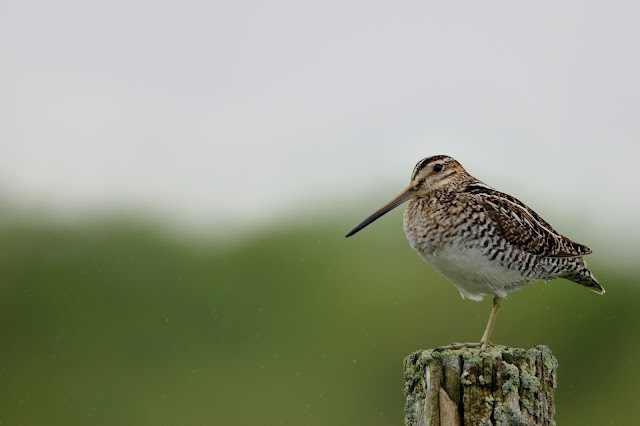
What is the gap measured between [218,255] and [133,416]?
2.78 m


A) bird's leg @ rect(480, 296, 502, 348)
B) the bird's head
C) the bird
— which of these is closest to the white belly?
A: the bird

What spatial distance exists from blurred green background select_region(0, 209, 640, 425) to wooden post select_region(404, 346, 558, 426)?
7.00 metres

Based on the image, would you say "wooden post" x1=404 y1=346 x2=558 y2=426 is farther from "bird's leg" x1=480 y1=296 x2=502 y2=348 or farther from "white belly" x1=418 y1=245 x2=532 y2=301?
"white belly" x1=418 y1=245 x2=532 y2=301

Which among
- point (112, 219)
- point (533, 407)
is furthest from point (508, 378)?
point (112, 219)

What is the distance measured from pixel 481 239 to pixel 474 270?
22cm

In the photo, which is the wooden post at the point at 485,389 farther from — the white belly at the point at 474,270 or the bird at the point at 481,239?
the white belly at the point at 474,270

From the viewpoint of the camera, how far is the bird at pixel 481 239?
248 inches

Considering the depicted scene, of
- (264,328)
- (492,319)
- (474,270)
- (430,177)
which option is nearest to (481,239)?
(474,270)

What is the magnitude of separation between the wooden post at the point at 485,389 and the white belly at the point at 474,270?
1.51 metres

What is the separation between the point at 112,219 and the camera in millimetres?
15594

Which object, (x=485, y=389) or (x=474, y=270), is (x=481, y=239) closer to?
(x=474, y=270)

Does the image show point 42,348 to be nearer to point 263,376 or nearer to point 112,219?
point 112,219

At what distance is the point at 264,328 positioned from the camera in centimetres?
1391

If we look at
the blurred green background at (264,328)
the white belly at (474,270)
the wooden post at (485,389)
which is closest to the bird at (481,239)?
the white belly at (474,270)
